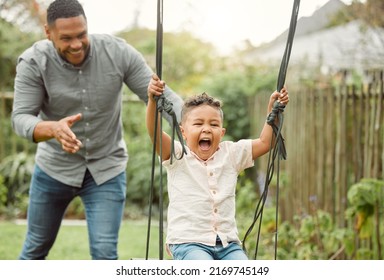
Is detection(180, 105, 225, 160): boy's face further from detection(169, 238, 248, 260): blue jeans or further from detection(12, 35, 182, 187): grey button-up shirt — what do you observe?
detection(12, 35, 182, 187): grey button-up shirt

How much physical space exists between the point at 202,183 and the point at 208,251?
30cm

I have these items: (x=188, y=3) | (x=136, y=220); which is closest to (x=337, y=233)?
(x=136, y=220)

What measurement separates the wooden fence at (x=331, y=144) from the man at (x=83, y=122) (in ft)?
5.90

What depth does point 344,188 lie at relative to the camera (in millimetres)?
5531

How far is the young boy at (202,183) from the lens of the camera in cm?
303

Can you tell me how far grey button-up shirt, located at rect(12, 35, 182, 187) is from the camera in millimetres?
3844

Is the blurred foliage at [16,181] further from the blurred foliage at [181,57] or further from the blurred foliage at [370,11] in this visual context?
the blurred foliage at [370,11]

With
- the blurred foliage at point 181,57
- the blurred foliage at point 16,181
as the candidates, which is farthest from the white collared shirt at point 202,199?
the blurred foliage at point 181,57

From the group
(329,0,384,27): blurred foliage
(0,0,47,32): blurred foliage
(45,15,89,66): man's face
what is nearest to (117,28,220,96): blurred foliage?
(0,0,47,32): blurred foliage

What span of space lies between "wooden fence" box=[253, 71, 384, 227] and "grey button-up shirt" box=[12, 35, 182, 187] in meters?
1.82

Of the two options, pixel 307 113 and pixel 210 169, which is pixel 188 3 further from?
pixel 210 169

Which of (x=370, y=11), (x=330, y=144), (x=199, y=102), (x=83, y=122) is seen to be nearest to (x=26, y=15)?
(x=370, y=11)
